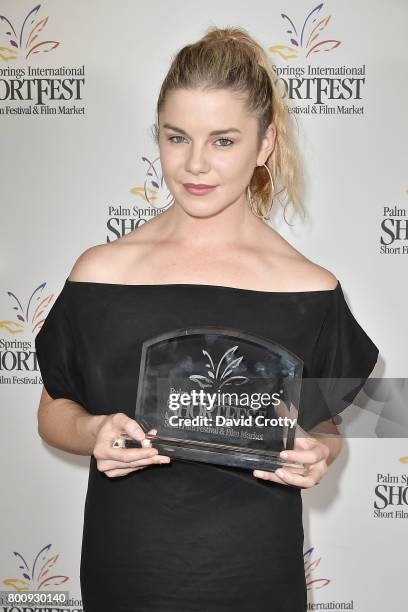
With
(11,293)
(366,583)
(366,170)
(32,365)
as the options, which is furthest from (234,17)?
(366,583)

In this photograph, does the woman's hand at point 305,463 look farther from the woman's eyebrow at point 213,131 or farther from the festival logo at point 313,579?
the festival logo at point 313,579

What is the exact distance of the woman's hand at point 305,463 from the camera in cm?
101

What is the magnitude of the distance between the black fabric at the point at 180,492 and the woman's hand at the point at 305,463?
12cm

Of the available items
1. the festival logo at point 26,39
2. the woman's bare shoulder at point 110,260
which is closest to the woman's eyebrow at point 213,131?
the woman's bare shoulder at point 110,260

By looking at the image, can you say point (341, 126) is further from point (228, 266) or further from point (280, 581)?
point (280, 581)

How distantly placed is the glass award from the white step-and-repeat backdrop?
1251 mm

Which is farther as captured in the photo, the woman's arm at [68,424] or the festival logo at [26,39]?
the festival logo at [26,39]

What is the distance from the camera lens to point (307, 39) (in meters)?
2.19

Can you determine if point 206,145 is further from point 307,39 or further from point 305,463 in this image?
point 307,39

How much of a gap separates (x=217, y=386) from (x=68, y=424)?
29 cm

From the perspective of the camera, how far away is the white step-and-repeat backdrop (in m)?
2.20

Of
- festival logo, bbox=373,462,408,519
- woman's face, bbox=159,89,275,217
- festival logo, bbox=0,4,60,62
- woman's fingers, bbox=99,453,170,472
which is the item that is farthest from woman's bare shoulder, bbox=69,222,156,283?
festival logo, bbox=373,462,408,519

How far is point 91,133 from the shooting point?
224 centimetres

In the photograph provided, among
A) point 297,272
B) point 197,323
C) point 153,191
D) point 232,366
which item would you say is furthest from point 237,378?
point 153,191
